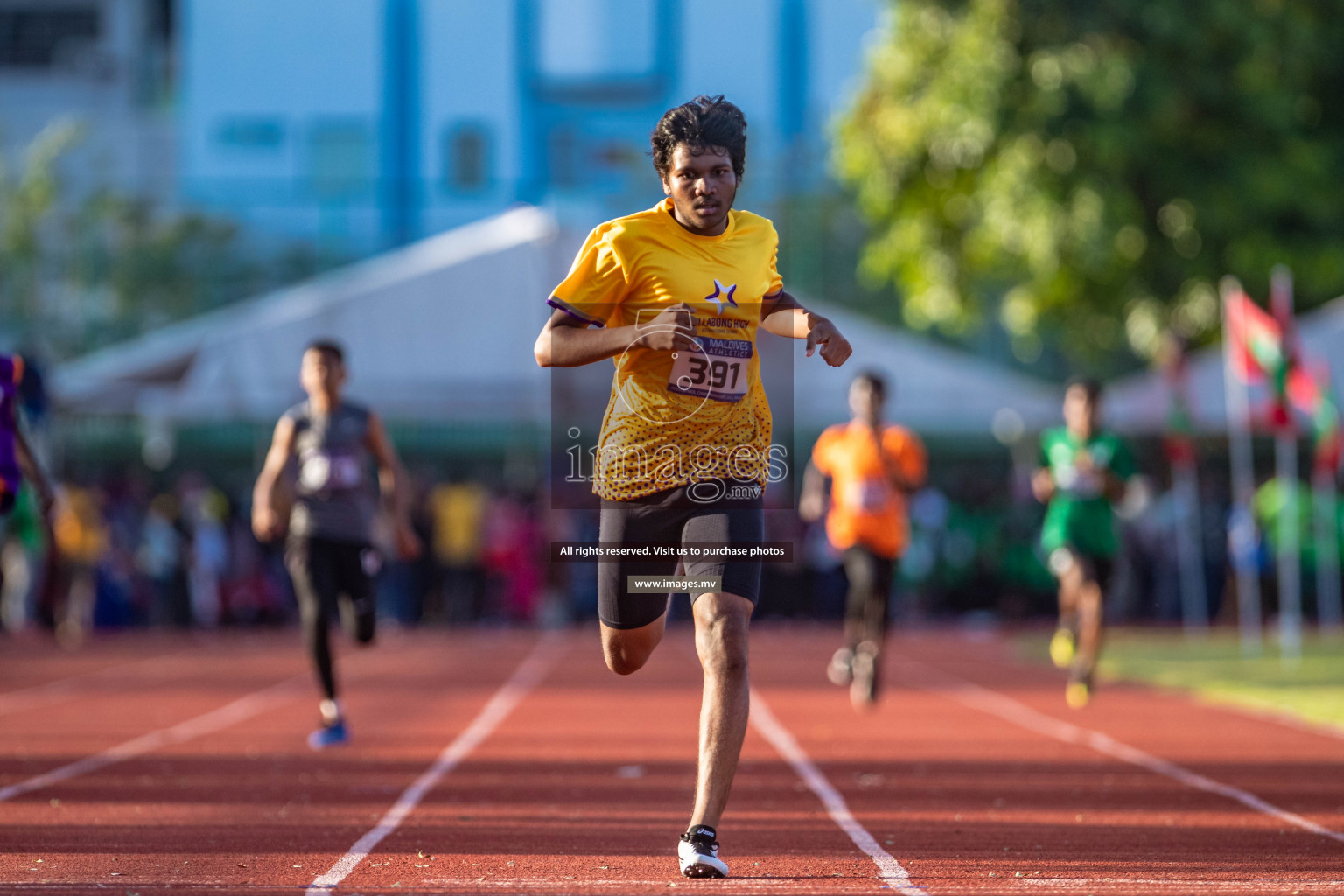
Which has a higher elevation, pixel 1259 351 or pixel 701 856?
pixel 1259 351

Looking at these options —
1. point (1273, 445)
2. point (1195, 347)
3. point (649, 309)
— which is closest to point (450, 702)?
point (649, 309)

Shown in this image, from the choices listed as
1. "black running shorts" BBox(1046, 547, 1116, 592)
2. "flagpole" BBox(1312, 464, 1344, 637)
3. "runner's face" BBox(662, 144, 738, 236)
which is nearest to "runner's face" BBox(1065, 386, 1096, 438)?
"black running shorts" BBox(1046, 547, 1116, 592)

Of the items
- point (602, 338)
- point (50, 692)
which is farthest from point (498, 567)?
point (602, 338)

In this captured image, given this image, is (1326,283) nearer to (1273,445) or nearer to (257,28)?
(1273,445)

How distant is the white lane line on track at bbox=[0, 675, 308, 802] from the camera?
8.41m

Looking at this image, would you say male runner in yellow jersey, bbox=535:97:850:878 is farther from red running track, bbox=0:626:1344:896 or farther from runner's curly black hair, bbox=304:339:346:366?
runner's curly black hair, bbox=304:339:346:366

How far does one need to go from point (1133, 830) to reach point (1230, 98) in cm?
1478

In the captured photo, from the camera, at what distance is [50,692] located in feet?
47.0

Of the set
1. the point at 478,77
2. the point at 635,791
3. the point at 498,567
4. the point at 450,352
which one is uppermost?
the point at 478,77

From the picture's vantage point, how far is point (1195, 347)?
23531 mm

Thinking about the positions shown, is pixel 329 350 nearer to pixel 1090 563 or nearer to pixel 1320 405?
pixel 1090 563

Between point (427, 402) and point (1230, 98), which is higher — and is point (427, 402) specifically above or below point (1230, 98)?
below

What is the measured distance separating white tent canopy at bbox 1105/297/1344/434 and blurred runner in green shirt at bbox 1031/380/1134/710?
24.9ft

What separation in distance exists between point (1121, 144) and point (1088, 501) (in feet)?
25.6
